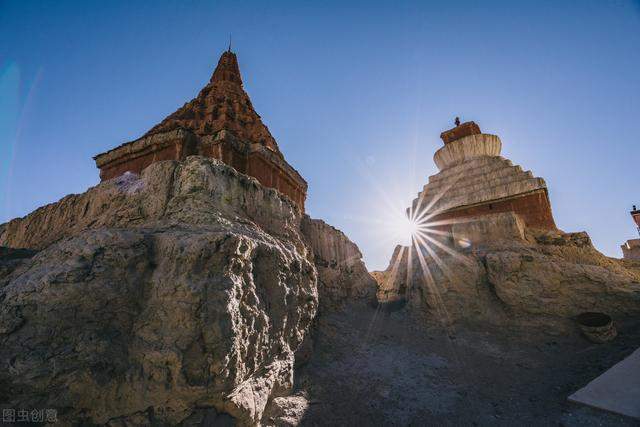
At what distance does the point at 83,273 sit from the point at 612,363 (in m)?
10.0

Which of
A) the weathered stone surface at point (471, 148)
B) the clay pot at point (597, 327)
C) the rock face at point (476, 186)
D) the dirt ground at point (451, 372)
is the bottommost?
the dirt ground at point (451, 372)

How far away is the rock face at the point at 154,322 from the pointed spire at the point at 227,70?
31.1 feet

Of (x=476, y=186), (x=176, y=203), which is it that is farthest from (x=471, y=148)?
(x=176, y=203)

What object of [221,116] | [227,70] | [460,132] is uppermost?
[227,70]

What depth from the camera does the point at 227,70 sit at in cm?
1307

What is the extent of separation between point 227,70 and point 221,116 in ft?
17.0

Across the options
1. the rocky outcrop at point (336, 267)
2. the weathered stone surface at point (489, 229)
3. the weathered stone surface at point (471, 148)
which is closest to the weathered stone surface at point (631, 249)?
the weathered stone surface at point (471, 148)

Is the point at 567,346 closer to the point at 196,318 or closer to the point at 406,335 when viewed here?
the point at 406,335

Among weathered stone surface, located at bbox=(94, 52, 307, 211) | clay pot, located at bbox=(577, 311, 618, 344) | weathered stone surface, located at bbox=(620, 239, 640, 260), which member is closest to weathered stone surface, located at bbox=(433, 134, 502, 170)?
clay pot, located at bbox=(577, 311, 618, 344)

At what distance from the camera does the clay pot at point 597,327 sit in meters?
7.02

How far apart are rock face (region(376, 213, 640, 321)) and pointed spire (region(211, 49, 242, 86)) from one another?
11.7 metres

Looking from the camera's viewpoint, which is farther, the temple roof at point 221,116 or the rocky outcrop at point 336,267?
the temple roof at point 221,116

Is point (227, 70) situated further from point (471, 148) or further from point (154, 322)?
point (154, 322)

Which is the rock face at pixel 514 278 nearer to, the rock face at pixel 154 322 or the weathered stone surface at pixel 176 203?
the weathered stone surface at pixel 176 203
